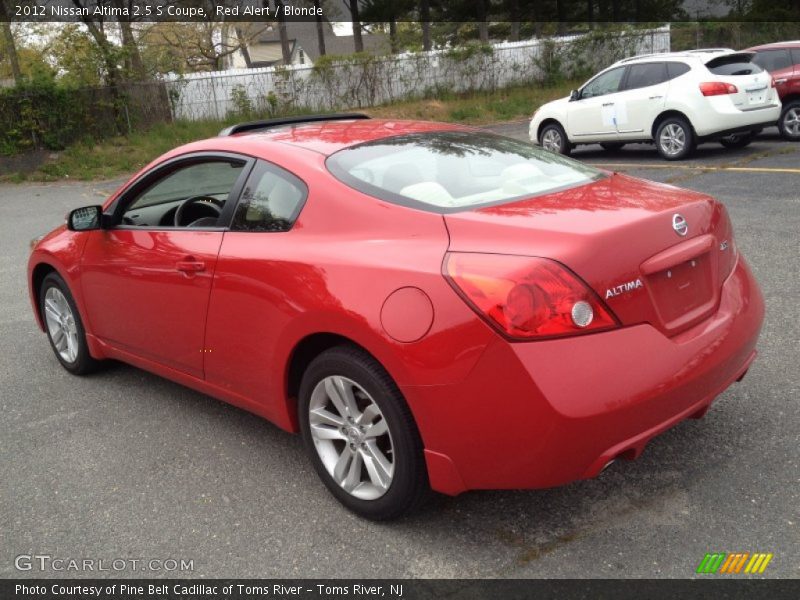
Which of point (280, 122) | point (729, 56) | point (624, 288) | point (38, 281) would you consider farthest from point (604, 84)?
point (624, 288)

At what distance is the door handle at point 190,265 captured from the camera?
11.9 ft

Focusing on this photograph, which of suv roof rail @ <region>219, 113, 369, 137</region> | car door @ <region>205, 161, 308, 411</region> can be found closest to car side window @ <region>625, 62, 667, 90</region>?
suv roof rail @ <region>219, 113, 369, 137</region>

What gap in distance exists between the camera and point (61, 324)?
5102 mm

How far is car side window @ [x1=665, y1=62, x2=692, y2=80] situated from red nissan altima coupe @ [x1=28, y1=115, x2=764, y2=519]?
378 inches

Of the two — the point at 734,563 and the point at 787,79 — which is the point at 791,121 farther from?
the point at 734,563

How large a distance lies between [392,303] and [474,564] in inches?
39.0

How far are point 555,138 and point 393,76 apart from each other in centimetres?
1329

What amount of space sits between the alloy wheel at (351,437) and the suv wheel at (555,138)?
12387 millimetres

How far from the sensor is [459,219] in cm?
288

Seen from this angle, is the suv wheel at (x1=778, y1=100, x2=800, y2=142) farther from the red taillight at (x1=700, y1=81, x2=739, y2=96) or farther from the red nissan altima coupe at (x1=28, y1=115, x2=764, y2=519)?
the red nissan altima coupe at (x1=28, y1=115, x2=764, y2=519)

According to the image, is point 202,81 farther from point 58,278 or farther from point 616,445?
point 616,445

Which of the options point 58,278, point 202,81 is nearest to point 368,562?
point 58,278

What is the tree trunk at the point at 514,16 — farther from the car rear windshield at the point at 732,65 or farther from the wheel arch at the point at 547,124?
the car rear windshield at the point at 732,65

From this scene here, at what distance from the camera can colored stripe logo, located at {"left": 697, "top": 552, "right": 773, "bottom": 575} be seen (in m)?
2.64
